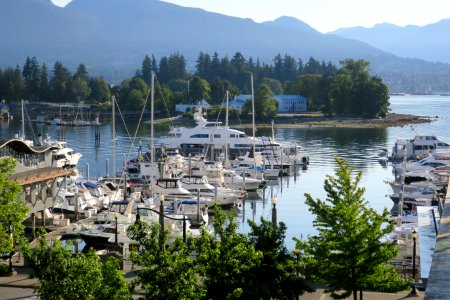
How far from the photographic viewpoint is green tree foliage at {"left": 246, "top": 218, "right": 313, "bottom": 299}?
61.5 ft

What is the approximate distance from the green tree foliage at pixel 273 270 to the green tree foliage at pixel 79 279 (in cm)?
315

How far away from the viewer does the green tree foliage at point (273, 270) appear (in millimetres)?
18750

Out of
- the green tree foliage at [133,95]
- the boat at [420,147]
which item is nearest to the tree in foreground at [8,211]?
the boat at [420,147]

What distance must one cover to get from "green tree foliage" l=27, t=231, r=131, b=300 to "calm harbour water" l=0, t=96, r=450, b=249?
19.1m

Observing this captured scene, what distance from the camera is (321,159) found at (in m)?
77.3

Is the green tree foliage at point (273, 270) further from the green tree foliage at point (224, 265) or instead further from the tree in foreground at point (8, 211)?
the tree in foreground at point (8, 211)

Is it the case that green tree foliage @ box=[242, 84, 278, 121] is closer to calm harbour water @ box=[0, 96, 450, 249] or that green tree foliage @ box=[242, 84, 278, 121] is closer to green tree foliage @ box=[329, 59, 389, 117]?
calm harbour water @ box=[0, 96, 450, 249]

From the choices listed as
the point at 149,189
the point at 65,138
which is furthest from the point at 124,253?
the point at 65,138

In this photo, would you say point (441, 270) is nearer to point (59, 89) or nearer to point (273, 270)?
point (273, 270)

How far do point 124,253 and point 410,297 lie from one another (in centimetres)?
1090

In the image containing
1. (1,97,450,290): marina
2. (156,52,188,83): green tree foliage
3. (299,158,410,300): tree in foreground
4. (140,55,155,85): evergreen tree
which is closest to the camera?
(299,158,410,300): tree in foreground

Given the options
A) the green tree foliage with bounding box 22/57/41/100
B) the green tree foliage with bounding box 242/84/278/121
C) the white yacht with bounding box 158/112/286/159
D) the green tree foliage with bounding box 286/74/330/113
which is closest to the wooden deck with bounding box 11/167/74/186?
the white yacht with bounding box 158/112/286/159

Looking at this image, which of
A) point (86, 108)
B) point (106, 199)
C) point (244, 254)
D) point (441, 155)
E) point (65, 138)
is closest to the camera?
point (244, 254)

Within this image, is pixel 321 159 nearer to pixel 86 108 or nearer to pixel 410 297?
pixel 410 297
